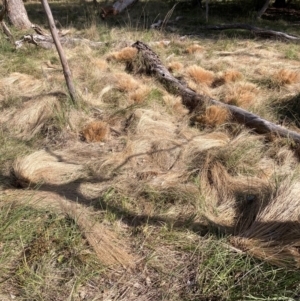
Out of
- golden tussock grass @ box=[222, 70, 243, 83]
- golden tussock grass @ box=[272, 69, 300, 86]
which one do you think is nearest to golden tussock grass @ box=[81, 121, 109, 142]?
golden tussock grass @ box=[222, 70, 243, 83]

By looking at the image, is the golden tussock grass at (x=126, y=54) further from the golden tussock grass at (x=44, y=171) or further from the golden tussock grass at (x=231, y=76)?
the golden tussock grass at (x=44, y=171)

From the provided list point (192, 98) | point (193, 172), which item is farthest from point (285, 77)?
point (193, 172)

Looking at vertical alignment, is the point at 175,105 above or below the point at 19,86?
below

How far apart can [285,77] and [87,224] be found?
3.71 metres

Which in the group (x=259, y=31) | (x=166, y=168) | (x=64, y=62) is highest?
(x=64, y=62)

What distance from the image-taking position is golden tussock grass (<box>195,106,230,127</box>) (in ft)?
12.2

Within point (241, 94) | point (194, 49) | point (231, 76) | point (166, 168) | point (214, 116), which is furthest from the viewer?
point (194, 49)

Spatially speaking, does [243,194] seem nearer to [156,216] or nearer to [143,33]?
[156,216]

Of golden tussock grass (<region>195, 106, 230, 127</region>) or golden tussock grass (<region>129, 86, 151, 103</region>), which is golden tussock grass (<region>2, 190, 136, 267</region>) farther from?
golden tussock grass (<region>129, 86, 151, 103</region>)

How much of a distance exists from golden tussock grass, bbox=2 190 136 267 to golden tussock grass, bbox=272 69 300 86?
350 centimetres

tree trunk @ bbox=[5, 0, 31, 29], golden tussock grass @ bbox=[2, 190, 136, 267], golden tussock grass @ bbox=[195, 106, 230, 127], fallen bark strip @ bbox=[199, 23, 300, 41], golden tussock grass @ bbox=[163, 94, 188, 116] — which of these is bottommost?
fallen bark strip @ bbox=[199, 23, 300, 41]

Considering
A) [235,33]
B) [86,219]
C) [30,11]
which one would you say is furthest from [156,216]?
[30,11]

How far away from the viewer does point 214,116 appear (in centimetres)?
374

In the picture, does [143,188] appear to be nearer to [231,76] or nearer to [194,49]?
[231,76]
